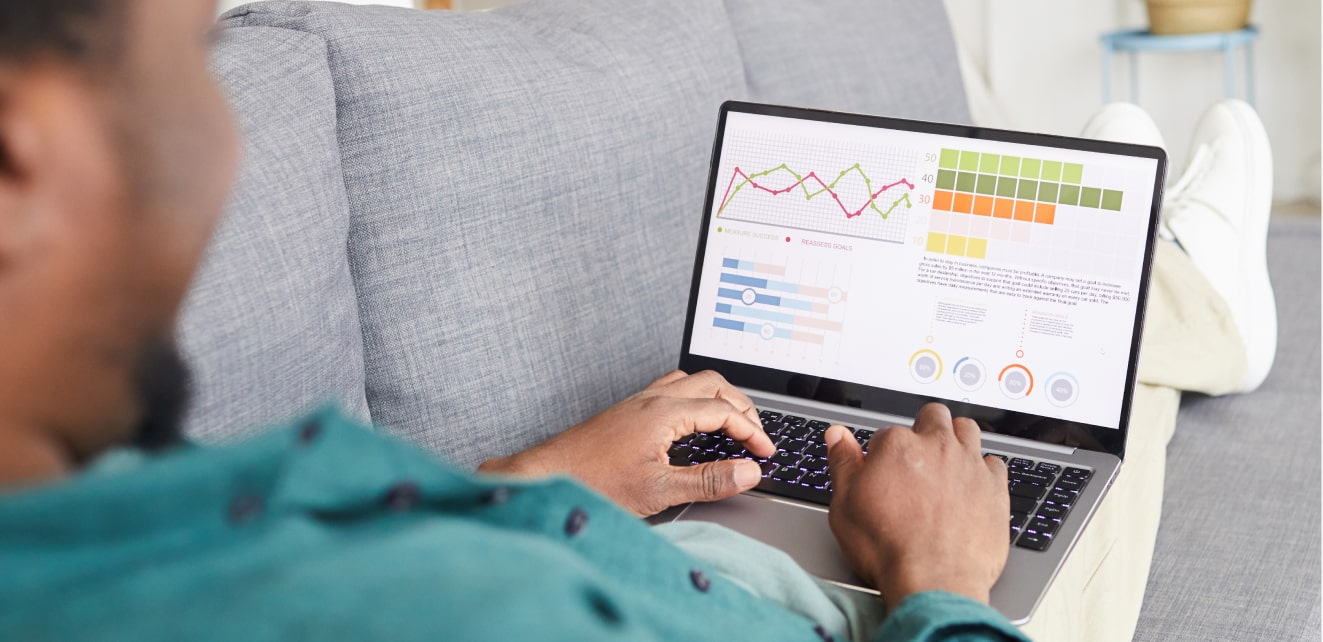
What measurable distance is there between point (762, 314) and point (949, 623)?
1.68 ft

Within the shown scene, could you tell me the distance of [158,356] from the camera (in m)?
0.45

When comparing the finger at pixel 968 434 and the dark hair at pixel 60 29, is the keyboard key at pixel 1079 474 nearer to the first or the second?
the finger at pixel 968 434

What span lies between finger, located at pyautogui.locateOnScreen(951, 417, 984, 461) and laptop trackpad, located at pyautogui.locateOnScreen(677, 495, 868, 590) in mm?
120

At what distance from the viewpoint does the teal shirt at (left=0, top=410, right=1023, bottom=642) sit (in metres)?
0.37

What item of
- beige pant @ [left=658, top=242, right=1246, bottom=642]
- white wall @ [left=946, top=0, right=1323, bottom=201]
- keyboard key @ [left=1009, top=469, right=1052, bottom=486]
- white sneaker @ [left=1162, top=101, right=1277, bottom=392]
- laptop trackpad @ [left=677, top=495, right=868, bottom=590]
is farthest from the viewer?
white wall @ [left=946, top=0, right=1323, bottom=201]

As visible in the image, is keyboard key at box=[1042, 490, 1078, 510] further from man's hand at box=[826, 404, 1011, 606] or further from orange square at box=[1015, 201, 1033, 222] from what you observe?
orange square at box=[1015, 201, 1033, 222]

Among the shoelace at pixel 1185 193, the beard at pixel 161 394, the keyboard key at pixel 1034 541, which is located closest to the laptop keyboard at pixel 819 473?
the keyboard key at pixel 1034 541

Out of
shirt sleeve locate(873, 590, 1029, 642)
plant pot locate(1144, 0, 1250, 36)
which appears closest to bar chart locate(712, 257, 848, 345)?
shirt sleeve locate(873, 590, 1029, 642)

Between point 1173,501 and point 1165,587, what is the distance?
0.17 meters

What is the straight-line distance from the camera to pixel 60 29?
39cm

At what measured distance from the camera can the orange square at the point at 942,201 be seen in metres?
1.04

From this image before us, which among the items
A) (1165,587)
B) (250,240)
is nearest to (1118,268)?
(1165,587)

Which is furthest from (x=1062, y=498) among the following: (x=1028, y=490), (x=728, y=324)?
(x=728, y=324)

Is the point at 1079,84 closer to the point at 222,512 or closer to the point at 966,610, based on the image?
the point at 966,610
